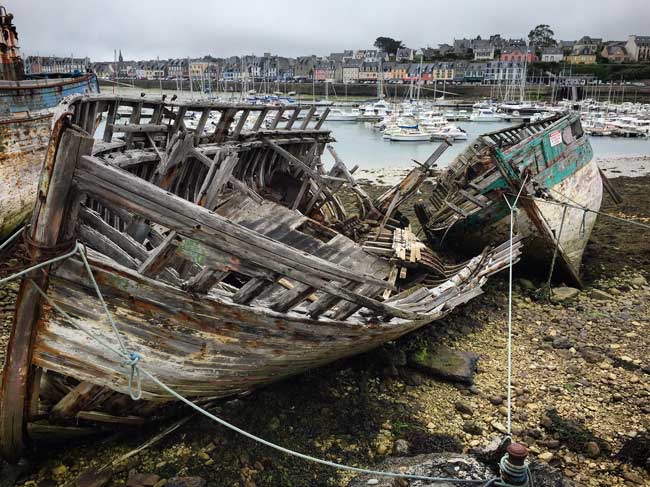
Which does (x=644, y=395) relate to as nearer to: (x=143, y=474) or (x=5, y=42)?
(x=143, y=474)

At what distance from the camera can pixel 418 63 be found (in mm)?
110875

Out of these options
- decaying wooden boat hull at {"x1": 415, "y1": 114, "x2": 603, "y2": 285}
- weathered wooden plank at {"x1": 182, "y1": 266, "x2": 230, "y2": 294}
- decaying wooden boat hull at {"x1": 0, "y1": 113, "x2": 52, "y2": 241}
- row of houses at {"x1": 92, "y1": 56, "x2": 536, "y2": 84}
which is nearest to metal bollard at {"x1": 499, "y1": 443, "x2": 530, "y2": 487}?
weathered wooden plank at {"x1": 182, "y1": 266, "x2": 230, "y2": 294}

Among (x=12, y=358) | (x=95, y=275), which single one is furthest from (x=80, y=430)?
(x=95, y=275)

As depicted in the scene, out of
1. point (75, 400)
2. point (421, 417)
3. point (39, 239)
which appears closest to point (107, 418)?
point (75, 400)

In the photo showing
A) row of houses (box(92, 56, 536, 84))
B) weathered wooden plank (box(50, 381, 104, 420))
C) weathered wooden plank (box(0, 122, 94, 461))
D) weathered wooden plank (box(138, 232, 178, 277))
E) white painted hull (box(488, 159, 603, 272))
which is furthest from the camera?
row of houses (box(92, 56, 536, 84))

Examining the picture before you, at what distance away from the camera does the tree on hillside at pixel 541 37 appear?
11825cm

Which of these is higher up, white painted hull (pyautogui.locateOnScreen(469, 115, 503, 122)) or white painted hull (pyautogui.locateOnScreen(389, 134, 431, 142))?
white painted hull (pyautogui.locateOnScreen(469, 115, 503, 122))

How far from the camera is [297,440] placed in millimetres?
5520

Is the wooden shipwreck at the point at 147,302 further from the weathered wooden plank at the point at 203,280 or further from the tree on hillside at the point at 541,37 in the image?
the tree on hillside at the point at 541,37

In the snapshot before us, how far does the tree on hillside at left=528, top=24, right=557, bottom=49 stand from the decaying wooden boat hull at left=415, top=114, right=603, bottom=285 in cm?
12376

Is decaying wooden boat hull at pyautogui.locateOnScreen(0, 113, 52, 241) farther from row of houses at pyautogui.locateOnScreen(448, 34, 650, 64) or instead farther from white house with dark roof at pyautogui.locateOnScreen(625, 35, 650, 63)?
white house with dark roof at pyautogui.locateOnScreen(625, 35, 650, 63)

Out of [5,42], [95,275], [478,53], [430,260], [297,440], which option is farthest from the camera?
[478,53]

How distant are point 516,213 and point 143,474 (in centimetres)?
815

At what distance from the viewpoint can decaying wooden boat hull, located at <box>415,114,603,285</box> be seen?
945 cm
